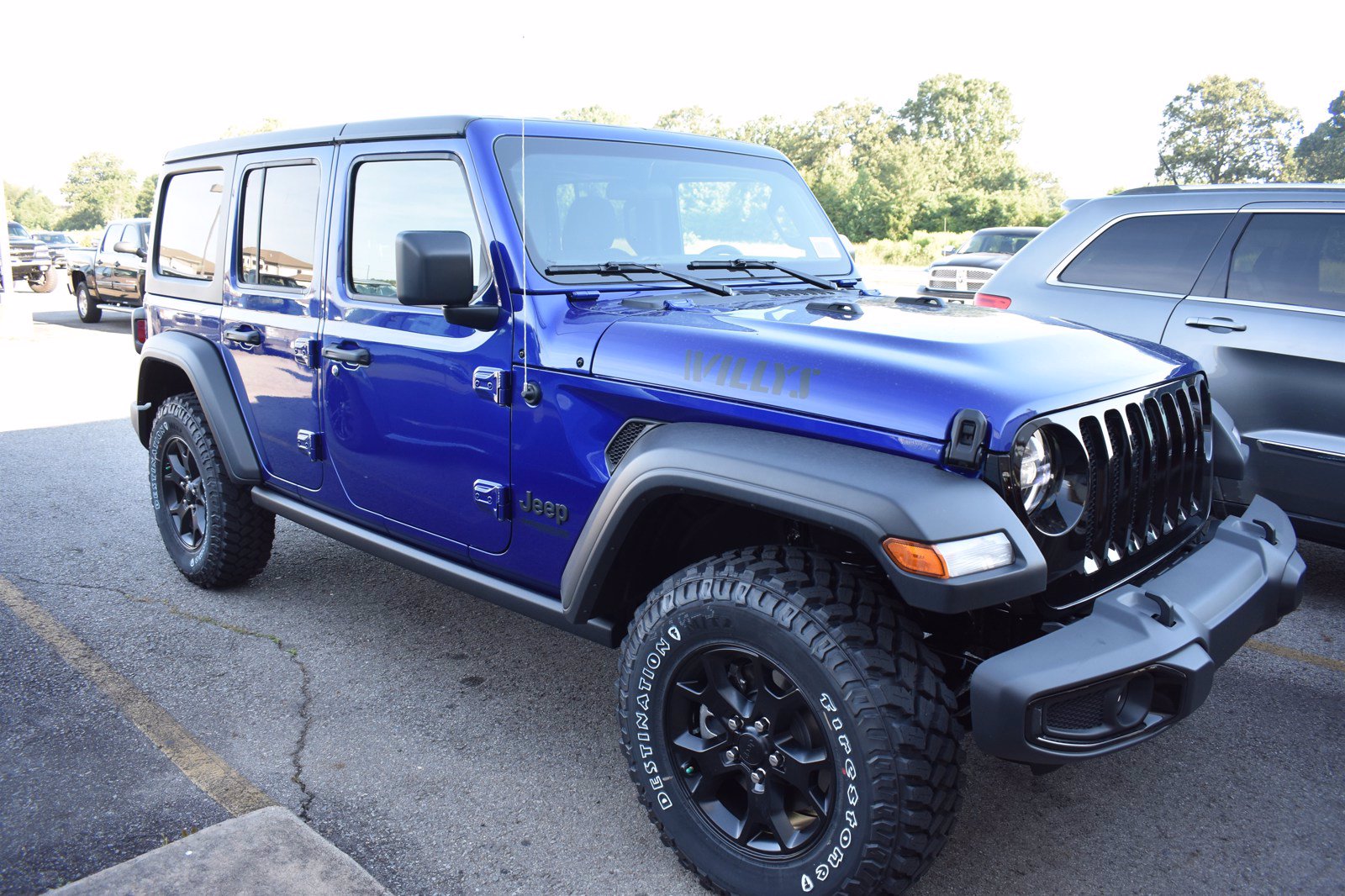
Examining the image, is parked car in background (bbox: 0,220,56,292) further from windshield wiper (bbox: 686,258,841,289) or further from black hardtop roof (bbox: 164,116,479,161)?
windshield wiper (bbox: 686,258,841,289)

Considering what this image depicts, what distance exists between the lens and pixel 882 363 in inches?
88.9

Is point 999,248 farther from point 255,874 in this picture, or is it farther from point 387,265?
point 255,874

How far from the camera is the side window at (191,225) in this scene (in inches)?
170

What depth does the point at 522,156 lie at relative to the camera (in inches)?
116

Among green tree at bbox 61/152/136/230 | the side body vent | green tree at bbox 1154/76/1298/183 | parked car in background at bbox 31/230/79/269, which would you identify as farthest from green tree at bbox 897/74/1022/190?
the side body vent

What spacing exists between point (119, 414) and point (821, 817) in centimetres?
837

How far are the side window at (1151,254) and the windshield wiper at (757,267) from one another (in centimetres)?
213

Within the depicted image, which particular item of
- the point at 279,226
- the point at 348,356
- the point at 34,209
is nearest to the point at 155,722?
the point at 348,356

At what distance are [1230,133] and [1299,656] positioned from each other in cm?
8671

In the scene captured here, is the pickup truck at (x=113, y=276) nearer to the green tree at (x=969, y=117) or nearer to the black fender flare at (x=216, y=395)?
the black fender flare at (x=216, y=395)

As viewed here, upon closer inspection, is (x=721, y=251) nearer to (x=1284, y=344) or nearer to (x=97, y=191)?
(x=1284, y=344)

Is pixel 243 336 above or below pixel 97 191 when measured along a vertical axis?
below

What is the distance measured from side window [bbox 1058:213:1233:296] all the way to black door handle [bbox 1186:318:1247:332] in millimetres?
191

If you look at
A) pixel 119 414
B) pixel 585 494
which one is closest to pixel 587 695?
pixel 585 494
